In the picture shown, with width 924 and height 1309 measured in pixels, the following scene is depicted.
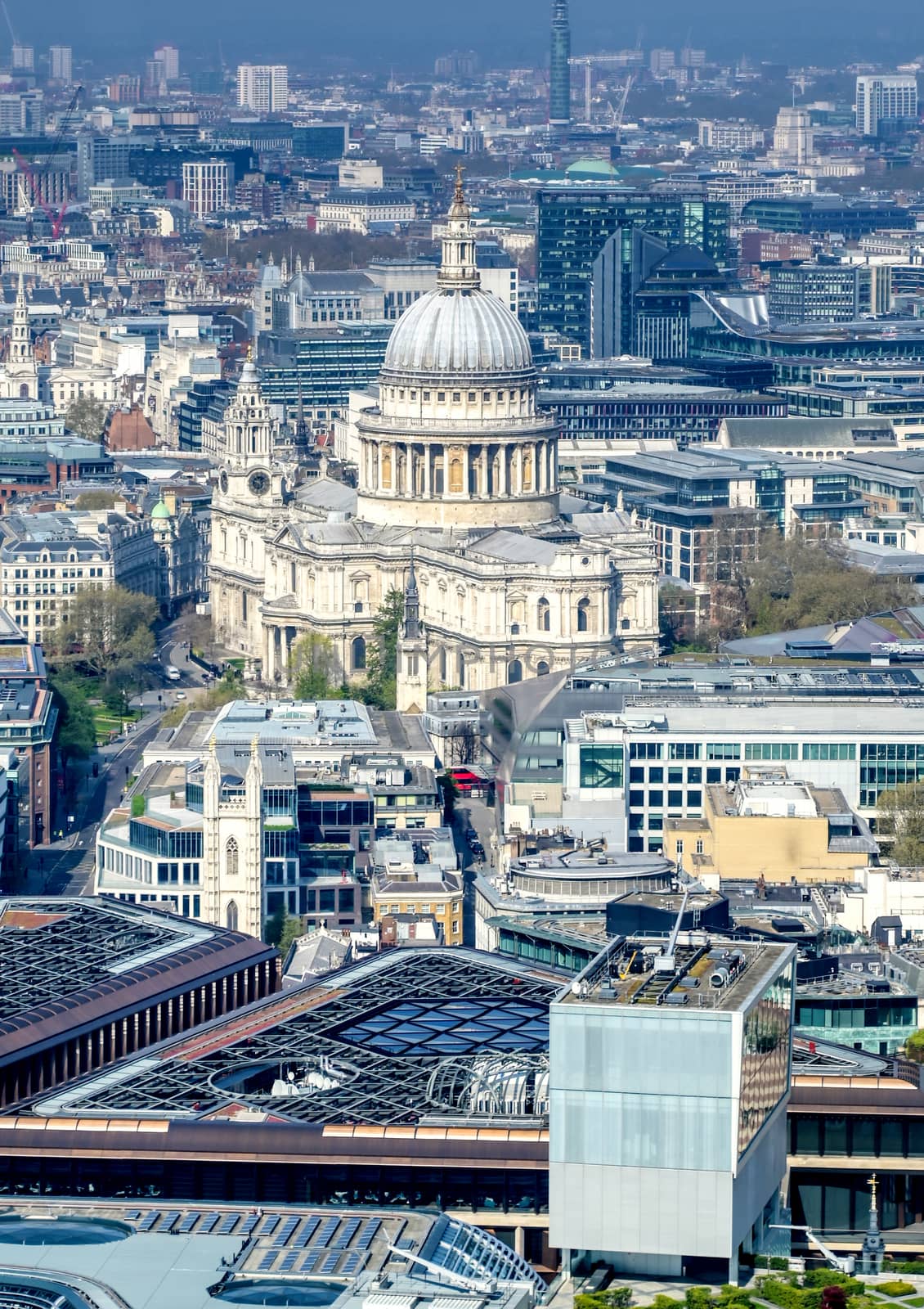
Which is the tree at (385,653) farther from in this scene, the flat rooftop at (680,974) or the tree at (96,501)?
the flat rooftop at (680,974)

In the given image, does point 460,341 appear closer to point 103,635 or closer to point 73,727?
point 103,635

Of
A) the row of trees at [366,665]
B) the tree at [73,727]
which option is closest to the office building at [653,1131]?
the tree at [73,727]

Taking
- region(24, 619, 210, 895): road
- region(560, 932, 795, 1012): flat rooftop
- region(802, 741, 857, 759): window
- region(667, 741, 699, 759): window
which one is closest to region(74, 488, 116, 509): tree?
region(24, 619, 210, 895): road

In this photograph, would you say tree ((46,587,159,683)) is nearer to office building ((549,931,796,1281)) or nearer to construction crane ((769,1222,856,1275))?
construction crane ((769,1222,856,1275))

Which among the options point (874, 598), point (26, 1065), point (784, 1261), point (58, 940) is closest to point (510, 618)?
point (874, 598)

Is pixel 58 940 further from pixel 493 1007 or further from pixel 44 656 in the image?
pixel 44 656

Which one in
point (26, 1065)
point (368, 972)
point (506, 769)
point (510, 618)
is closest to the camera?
point (26, 1065)

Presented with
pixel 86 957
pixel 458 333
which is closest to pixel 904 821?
pixel 86 957
